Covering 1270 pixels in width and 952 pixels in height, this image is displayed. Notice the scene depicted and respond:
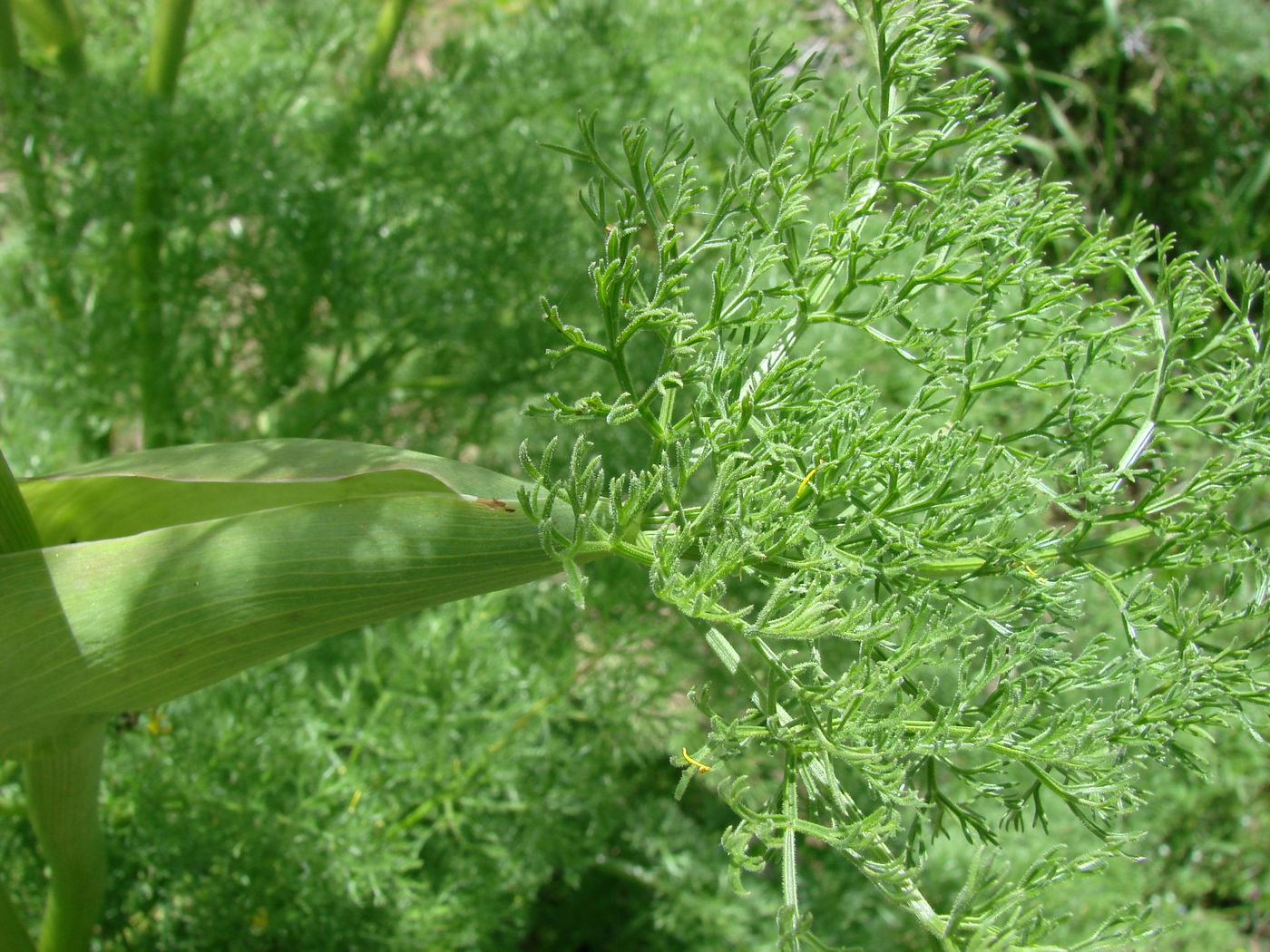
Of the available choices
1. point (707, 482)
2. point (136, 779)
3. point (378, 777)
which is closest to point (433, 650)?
point (378, 777)

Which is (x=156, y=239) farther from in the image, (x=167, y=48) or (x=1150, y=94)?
(x=1150, y=94)

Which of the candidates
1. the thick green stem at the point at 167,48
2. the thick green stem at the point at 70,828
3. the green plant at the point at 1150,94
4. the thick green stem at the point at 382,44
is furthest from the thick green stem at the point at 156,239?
the green plant at the point at 1150,94

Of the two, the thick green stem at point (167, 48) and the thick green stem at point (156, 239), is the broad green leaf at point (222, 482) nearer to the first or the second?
the thick green stem at point (156, 239)

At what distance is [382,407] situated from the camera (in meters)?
1.79

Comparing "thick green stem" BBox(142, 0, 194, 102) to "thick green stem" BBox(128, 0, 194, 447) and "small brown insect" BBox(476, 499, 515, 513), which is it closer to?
"thick green stem" BBox(128, 0, 194, 447)

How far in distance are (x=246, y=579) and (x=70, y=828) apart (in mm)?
359

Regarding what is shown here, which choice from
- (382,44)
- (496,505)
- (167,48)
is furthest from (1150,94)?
(496,505)

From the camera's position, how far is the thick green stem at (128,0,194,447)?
1.39m

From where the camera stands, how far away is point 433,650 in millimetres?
1366

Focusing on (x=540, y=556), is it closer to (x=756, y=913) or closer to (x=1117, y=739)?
(x=1117, y=739)

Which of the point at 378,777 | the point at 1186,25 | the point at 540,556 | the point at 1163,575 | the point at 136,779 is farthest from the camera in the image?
the point at 1186,25

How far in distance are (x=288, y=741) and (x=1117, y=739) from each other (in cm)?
93

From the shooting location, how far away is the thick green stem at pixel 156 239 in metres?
1.39

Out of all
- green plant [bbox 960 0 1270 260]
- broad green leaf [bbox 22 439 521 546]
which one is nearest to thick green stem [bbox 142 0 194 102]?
broad green leaf [bbox 22 439 521 546]
